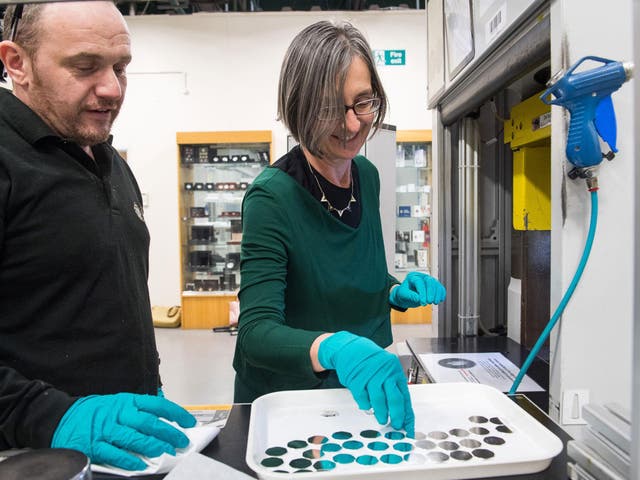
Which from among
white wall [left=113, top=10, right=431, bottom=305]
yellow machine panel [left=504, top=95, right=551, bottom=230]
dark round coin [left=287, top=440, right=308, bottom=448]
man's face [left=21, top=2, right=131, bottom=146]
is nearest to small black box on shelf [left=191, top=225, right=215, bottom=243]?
white wall [left=113, top=10, right=431, bottom=305]

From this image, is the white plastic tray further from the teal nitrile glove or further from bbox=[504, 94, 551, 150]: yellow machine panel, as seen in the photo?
bbox=[504, 94, 551, 150]: yellow machine panel

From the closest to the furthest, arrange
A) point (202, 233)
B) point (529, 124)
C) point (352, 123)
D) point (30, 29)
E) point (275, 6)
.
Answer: point (30, 29) → point (352, 123) → point (529, 124) → point (202, 233) → point (275, 6)

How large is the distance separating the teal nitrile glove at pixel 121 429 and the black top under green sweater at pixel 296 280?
9.1 inches

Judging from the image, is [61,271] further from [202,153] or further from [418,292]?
[202,153]

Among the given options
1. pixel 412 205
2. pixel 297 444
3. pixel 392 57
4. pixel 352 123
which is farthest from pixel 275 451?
pixel 392 57

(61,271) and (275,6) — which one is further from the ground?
(275,6)

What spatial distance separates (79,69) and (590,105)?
100 cm

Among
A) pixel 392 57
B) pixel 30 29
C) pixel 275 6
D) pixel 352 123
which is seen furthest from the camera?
pixel 275 6

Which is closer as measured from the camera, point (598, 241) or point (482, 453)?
point (482, 453)

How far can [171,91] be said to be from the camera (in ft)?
17.7

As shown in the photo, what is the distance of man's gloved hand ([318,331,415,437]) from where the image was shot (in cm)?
76

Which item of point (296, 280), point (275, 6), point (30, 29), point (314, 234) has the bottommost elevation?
point (296, 280)

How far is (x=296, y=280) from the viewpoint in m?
1.16

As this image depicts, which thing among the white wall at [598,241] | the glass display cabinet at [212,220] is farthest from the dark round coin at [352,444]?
the glass display cabinet at [212,220]
